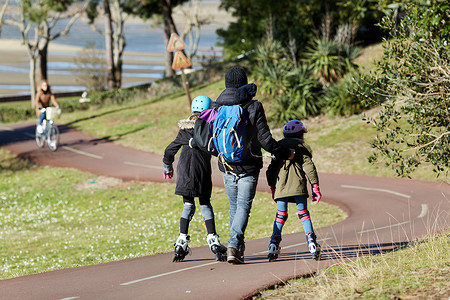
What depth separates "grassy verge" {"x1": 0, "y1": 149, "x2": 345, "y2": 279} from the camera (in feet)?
39.1

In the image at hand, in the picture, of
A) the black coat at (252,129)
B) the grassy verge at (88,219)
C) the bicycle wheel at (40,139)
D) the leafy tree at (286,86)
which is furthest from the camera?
the leafy tree at (286,86)

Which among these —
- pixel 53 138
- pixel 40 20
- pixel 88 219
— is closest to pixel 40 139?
pixel 53 138

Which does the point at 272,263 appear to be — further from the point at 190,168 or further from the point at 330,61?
the point at 330,61

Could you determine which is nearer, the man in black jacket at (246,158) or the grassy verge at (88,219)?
the man in black jacket at (246,158)

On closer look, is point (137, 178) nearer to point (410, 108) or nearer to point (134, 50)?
point (410, 108)

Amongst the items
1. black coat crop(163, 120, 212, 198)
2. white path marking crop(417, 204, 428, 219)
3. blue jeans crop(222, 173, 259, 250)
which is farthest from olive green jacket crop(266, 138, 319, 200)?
white path marking crop(417, 204, 428, 219)

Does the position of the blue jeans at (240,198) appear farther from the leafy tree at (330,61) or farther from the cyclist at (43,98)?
the leafy tree at (330,61)

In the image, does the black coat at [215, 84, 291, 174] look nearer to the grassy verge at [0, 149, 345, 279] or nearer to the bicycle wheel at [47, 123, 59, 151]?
the grassy verge at [0, 149, 345, 279]

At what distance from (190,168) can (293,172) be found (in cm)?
127

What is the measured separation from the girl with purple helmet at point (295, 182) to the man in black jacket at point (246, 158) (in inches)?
9.1

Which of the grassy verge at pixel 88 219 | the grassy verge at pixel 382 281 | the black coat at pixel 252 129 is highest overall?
the black coat at pixel 252 129

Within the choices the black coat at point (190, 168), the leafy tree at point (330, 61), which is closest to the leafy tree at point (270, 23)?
the leafy tree at point (330, 61)

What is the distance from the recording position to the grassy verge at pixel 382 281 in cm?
590

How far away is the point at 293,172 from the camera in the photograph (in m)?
7.86
